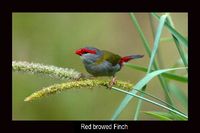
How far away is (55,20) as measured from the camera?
495 centimetres

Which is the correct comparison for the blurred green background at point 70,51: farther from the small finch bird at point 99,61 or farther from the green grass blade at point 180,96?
the small finch bird at point 99,61

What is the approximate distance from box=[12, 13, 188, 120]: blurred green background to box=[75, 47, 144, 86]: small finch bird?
146cm

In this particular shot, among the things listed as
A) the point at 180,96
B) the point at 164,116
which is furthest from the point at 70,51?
the point at 164,116

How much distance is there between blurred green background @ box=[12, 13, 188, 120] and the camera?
4.73m

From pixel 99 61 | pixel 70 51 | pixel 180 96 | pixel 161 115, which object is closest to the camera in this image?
pixel 161 115

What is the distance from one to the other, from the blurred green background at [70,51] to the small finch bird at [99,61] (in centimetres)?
146

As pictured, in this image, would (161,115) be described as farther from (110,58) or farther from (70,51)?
(70,51)

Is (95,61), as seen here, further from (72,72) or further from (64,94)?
(64,94)

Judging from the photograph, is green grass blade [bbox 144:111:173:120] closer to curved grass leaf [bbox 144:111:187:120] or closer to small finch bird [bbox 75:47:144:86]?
curved grass leaf [bbox 144:111:187:120]

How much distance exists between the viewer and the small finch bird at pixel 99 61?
3127mm

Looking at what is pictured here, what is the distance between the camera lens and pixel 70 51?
493 cm

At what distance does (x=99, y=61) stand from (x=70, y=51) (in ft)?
5.85

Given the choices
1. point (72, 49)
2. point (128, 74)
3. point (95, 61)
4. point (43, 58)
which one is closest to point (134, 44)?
point (128, 74)
